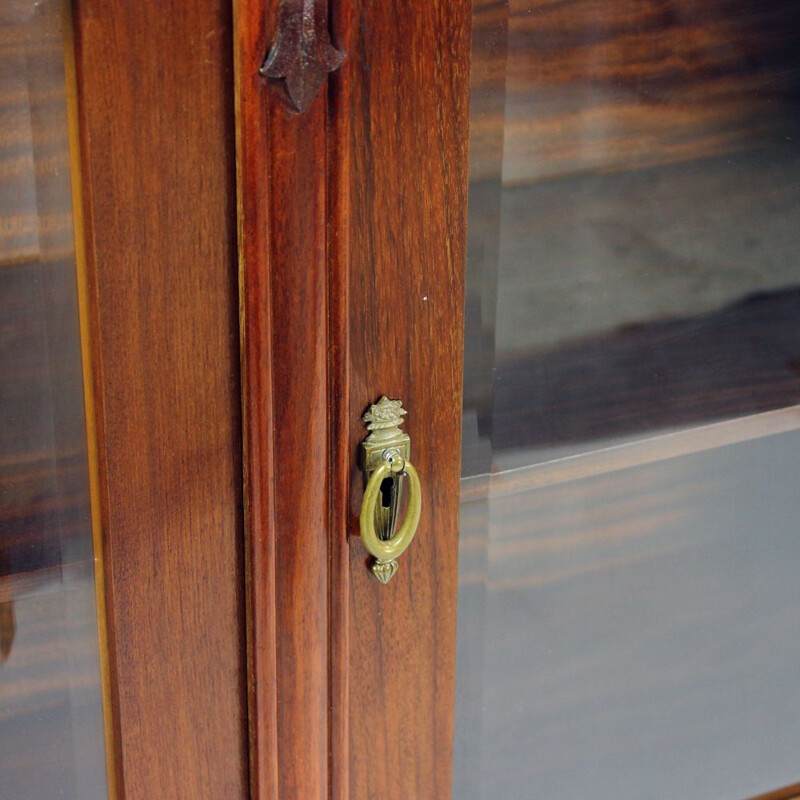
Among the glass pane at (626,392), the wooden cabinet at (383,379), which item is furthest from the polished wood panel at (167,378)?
the glass pane at (626,392)

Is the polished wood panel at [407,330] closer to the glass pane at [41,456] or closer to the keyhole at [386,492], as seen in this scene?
the keyhole at [386,492]

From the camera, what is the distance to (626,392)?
0.71m

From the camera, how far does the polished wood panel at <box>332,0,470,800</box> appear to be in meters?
0.57

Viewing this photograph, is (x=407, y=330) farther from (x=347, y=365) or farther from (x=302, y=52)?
(x=302, y=52)

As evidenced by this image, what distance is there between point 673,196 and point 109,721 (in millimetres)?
403

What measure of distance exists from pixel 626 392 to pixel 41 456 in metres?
0.33

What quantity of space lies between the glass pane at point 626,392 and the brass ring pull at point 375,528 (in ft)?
0.15

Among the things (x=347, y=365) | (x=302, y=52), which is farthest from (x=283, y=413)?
(x=302, y=52)

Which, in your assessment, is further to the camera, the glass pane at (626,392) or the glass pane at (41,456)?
the glass pane at (626,392)

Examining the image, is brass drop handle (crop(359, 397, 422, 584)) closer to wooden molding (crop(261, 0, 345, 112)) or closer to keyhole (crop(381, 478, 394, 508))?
keyhole (crop(381, 478, 394, 508))

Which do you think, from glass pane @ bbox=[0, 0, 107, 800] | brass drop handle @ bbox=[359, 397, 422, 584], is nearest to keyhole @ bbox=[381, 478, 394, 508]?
brass drop handle @ bbox=[359, 397, 422, 584]

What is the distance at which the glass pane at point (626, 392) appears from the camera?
25.1 inches

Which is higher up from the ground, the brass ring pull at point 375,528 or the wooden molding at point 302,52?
the wooden molding at point 302,52

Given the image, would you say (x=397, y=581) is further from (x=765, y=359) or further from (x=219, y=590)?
(x=765, y=359)
